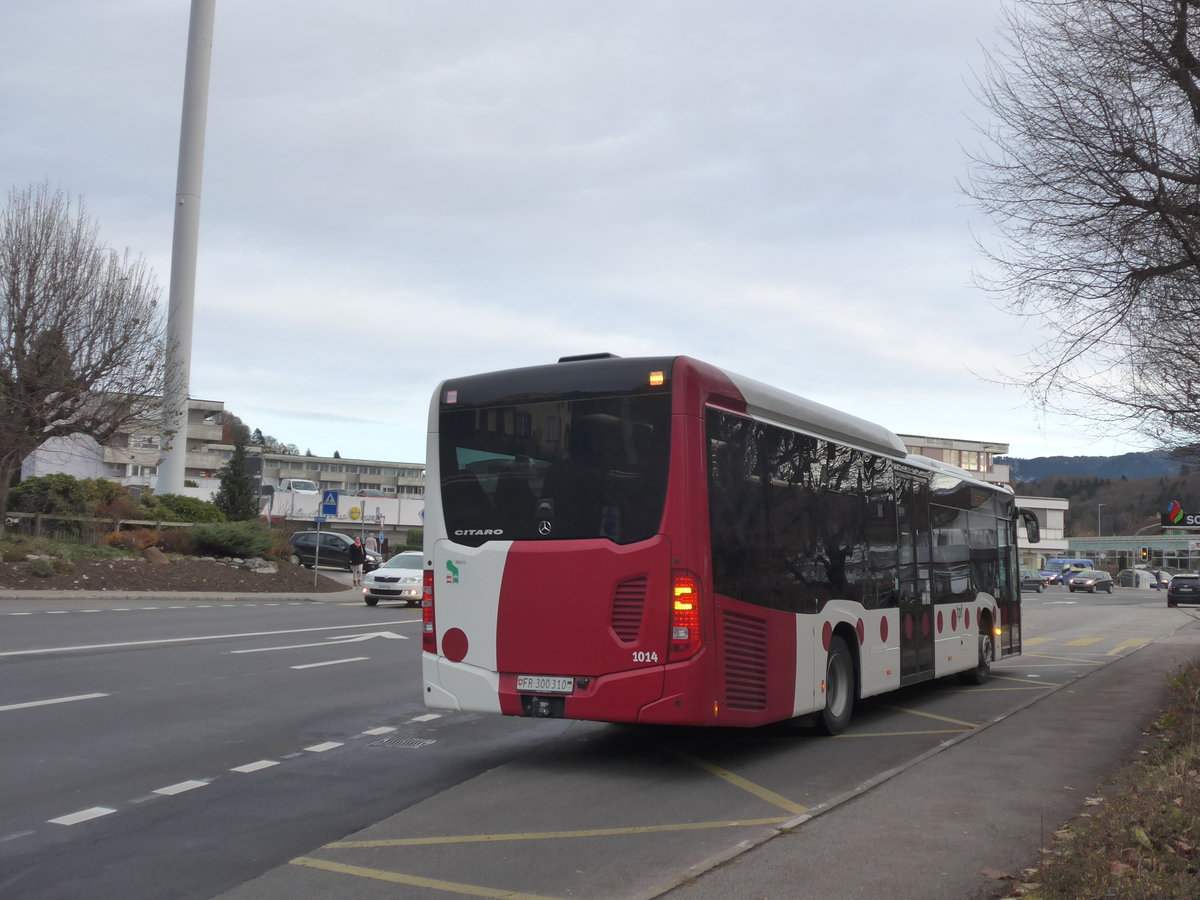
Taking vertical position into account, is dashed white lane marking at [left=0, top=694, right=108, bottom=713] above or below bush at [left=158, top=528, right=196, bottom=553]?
below

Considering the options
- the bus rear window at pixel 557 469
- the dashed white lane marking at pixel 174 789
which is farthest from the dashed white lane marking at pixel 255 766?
the bus rear window at pixel 557 469

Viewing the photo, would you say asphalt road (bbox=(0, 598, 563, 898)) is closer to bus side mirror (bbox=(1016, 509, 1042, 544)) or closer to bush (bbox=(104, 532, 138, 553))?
bus side mirror (bbox=(1016, 509, 1042, 544))

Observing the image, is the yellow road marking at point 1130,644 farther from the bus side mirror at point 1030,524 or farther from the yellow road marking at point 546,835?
the yellow road marking at point 546,835

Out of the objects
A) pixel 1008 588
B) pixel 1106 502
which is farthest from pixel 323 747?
pixel 1106 502

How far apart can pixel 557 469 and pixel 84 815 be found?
12.7 feet

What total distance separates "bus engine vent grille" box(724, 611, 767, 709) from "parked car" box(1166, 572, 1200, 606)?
4987 cm

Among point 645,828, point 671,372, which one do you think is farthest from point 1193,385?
point 645,828

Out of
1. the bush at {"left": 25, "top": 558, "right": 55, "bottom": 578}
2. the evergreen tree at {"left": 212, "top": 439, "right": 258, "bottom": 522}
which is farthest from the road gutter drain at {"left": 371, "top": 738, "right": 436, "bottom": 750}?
the evergreen tree at {"left": 212, "top": 439, "right": 258, "bottom": 522}

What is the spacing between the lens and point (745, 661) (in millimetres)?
8461

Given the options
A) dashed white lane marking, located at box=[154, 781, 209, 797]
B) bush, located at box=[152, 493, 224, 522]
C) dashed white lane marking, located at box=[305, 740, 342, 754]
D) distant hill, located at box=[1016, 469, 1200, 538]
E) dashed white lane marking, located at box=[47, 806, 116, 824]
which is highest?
distant hill, located at box=[1016, 469, 1200, 538]

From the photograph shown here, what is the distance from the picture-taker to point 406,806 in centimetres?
727

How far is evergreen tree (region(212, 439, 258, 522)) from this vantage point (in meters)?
51.8

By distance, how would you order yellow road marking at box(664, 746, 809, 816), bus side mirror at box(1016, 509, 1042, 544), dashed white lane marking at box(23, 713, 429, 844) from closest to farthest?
dashed white lane marking at box(23, 713, 429, 844), yellow road marking at box(664, 746, 809, 816), bus side mirror at box(1016, 509, 1042, 544)

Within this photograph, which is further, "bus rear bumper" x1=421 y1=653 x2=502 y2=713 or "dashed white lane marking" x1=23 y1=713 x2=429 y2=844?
"bus rear bumper" x1=421 y1=653 x2=502 y2=713
